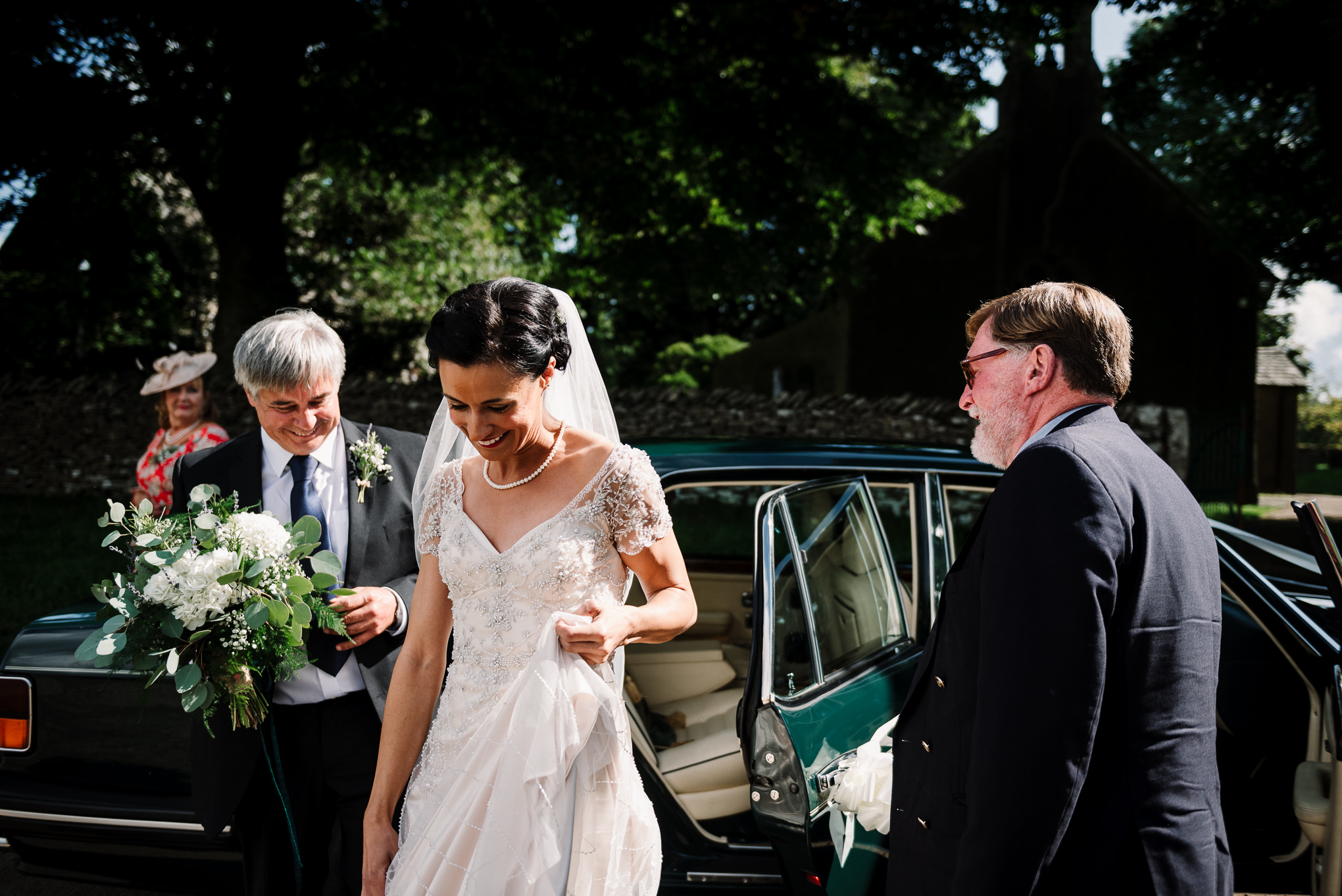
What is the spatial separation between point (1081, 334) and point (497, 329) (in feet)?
3.80

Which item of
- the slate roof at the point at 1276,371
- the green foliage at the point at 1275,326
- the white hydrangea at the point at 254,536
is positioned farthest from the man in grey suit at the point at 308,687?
the green foliage at the point at 1275,326

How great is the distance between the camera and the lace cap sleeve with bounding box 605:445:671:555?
6.41ft

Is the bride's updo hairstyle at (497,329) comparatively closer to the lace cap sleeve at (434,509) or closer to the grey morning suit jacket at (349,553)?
the lace cap sleeve at (434,509)

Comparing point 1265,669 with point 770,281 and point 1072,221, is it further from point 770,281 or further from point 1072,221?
point 1072,221

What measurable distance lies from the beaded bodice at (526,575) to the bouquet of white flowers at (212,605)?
0.39m

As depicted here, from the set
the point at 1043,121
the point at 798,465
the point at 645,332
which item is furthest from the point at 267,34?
the point at 645,332

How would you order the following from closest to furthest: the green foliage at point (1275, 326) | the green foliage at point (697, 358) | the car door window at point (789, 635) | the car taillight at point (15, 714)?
the car door window at point (789, 635), the car taillight at point (15, 714), the green foliage at point (697, 358), the green foliage at point (1275, 326)

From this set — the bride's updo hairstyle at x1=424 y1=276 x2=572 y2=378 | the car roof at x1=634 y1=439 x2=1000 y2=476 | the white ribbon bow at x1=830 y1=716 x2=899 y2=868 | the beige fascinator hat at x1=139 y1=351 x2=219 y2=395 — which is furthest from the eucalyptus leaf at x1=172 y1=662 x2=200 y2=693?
the beige fascinator hat at x1=139 y1=351 x2=219 y2=395

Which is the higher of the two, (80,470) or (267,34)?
(267,34)

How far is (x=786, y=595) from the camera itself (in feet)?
8.41

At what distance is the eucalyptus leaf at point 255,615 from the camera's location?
196 centimetres

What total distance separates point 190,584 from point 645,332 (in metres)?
32.8

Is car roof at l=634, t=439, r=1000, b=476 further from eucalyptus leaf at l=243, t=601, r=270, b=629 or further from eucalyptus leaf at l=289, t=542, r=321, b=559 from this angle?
eucalyptus leaf at l=243, t=601, r=270, b=629

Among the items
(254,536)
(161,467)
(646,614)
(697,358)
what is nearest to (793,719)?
(646,614)
